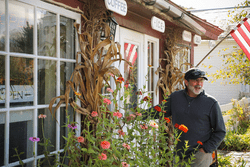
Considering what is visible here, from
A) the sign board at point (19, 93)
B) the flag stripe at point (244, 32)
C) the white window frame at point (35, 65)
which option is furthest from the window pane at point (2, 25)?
the flag stripe at point (244, 32)

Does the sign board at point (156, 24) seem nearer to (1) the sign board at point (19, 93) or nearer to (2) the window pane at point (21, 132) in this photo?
(1) the sign board at point (19, 93)

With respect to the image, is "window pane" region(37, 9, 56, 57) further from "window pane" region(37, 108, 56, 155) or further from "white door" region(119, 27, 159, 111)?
"white door" region(119, 27, 159, 111)

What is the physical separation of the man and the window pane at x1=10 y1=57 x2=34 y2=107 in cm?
125

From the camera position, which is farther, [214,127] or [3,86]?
[214,127]

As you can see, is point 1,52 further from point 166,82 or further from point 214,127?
point 166,82

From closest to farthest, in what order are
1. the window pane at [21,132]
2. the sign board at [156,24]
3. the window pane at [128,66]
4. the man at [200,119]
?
the window pane at [21,132] < the man at [200,119] < the sign board at [156,24] < the window pane at [128,66]

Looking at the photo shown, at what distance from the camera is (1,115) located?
6.84 ft

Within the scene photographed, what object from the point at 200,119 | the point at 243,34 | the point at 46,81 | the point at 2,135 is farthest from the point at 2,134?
the point at 243,34

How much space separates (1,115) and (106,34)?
142 centimetres

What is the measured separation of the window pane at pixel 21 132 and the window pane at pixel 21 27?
23.7 inches

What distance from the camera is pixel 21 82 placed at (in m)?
2.25

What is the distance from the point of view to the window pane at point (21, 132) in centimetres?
219

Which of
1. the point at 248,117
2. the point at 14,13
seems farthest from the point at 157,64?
the point at 248,117

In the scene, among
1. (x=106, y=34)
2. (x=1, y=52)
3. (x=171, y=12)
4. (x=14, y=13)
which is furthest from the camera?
(x=171, y=12)
